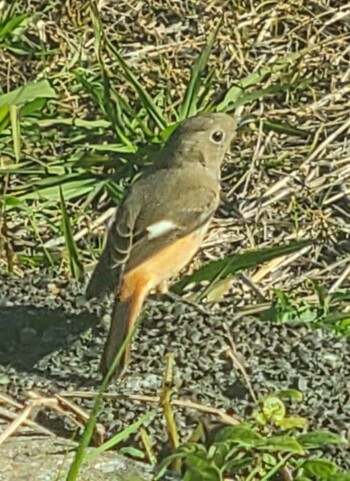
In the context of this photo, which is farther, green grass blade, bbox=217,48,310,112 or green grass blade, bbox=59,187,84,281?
green grass blade, bbox=217,48,310,112

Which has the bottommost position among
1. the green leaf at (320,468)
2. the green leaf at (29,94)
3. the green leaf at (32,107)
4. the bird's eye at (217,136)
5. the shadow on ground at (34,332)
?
the green leaf at (320,468)

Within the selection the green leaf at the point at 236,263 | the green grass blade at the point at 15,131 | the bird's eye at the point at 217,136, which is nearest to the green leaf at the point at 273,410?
the green leaf at the point at 236,263

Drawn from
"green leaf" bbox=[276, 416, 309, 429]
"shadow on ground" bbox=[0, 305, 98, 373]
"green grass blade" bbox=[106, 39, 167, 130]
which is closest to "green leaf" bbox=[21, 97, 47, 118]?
"green grass blade" bbox=[106, 39, 167, 130]

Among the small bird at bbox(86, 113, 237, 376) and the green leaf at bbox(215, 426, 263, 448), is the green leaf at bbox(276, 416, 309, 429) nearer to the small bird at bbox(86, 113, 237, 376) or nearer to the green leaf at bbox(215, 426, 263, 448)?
the green leaf at bbox(215, 426, 263, 448)

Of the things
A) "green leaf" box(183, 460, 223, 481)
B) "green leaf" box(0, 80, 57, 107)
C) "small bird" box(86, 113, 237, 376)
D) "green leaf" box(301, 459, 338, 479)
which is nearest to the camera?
"green leaf" box(183, 460, 223, 481)

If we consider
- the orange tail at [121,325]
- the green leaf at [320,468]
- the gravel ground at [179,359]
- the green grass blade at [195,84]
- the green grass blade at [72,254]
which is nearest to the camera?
the green leaf at [320,468]

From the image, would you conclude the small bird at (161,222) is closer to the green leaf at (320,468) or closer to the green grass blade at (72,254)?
the green grass blade at (72,254)

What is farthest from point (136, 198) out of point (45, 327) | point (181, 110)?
point (181, 110)
